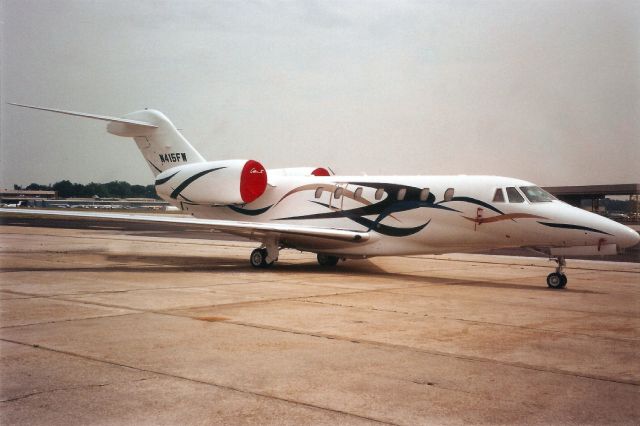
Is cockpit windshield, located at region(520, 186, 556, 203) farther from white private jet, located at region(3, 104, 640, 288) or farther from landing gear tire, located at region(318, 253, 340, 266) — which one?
landing gear tire, located at region(318, 253, 340, 266)

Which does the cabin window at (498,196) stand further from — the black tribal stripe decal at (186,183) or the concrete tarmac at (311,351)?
the black tribal stripe decal at (186,183)

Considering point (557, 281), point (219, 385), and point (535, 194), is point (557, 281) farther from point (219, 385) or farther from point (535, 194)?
point (219, 385)

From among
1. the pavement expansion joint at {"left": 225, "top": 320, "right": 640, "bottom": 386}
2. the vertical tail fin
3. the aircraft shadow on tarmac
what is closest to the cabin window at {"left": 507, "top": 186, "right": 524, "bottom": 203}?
the aircraft shadow on tarmac

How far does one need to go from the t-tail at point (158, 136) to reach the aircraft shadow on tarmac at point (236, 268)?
10.3 ft

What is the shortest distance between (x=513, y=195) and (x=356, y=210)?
4209mm

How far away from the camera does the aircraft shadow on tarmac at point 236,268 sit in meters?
15.4

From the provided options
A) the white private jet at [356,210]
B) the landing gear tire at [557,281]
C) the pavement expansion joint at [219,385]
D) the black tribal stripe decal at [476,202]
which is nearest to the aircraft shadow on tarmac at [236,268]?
the landing gear tire at [557,281]

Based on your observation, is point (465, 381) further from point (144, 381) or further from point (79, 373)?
point (79, 373)

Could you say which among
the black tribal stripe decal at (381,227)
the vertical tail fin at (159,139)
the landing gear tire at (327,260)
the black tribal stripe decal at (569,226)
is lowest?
the landing gear tire at (327,260)

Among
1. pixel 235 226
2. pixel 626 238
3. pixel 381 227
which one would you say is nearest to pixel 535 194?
pixel 626 238

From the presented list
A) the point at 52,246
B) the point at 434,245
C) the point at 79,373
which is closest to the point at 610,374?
the point at 79,373

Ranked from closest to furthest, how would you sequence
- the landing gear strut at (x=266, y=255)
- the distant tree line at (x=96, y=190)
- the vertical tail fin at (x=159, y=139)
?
the landing gear strut at (x=266, y=255)
the vertical tail fin at (x=159, y=139)
the distant tree line at (x=96, y=190)

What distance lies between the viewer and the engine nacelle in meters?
19.4

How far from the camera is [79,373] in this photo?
20.5ft
